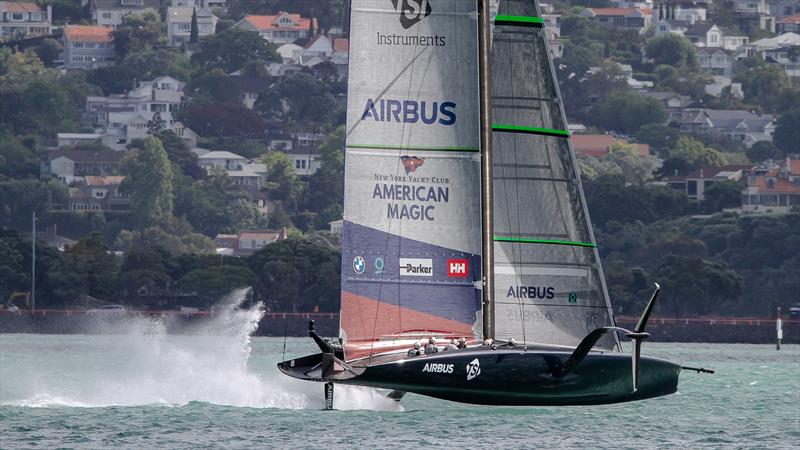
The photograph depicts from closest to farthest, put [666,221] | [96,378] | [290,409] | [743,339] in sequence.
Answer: [290,409], [96,378], [743,339], [666,221]

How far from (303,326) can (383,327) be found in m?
81.5

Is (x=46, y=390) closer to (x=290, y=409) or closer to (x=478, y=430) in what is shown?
(x=290, y=409)

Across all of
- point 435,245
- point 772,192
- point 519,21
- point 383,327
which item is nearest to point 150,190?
point 772,192

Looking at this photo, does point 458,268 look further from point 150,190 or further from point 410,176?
point 150,190

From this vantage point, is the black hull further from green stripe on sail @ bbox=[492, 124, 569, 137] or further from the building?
the building

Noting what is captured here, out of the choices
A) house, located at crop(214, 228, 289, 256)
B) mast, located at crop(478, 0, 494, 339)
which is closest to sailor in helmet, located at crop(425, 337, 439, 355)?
mast, located at crop(478, 0, 494, 339)

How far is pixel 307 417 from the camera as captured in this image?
40219mm

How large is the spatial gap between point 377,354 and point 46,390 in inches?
582

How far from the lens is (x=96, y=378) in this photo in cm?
5562

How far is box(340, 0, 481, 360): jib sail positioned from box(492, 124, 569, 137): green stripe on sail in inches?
47.8

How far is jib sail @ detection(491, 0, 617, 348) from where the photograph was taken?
3747 centimetres

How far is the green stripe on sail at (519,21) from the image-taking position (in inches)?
A: 1501

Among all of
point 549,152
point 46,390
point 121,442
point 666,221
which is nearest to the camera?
point 121,442

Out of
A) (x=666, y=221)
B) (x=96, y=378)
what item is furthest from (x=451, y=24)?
(x=666, y=221)
